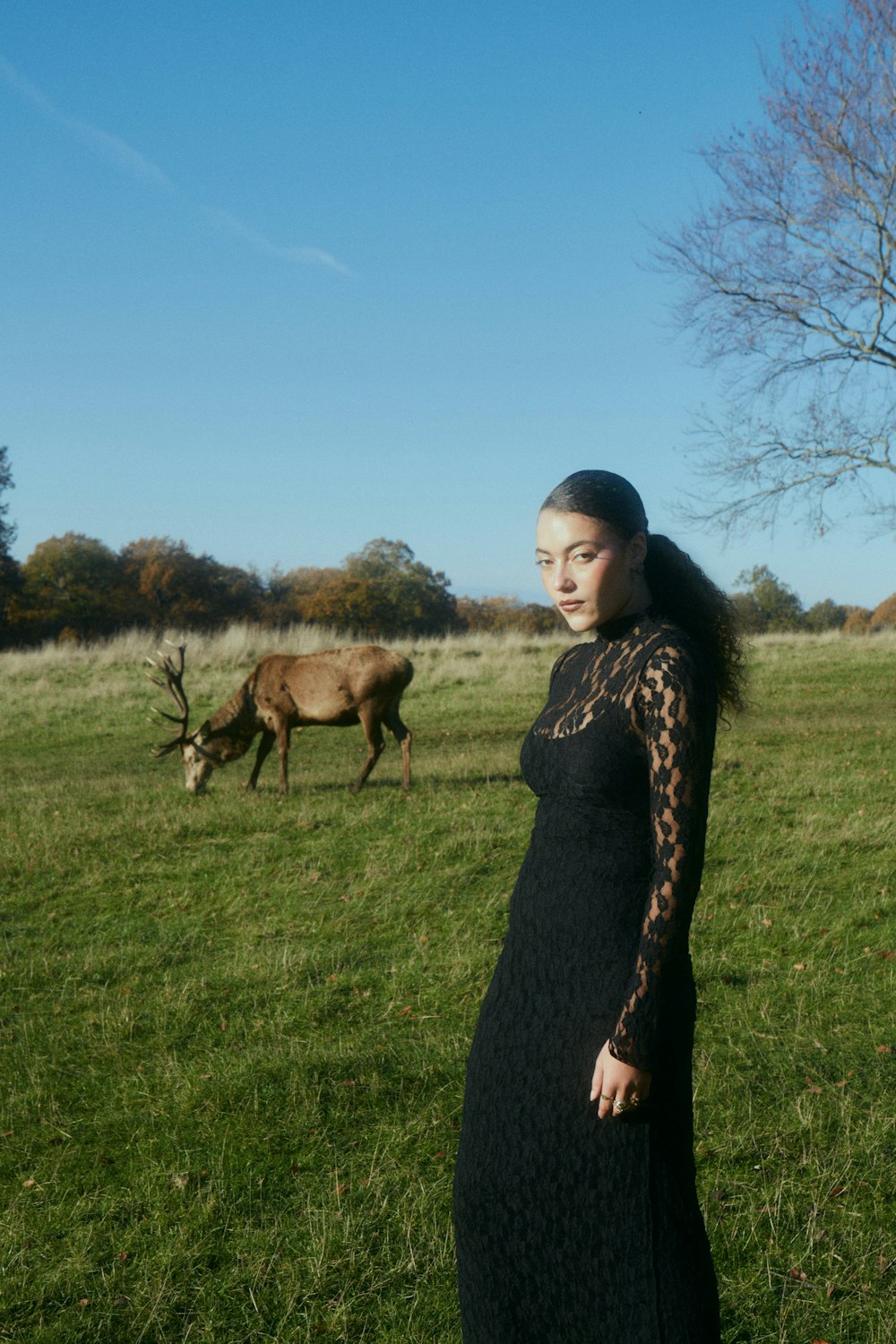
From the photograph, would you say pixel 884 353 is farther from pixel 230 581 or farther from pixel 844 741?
pixel 230 581

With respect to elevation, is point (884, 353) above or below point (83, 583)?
above

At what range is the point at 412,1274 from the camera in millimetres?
3752

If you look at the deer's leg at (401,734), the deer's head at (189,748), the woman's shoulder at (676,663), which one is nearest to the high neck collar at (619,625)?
the woman's shoulder at (676,663)

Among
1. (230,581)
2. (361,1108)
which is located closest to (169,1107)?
(361,1108)

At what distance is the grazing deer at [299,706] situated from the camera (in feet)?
42.1

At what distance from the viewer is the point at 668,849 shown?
2180 millimetres

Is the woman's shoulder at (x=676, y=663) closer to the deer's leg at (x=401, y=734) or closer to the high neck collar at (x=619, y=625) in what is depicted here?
the high neck collar at (x=619, y=625)

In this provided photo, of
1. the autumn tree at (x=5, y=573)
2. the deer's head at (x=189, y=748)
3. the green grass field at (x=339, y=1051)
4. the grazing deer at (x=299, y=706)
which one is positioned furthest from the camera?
the autumn tree at (x=5, y=573)

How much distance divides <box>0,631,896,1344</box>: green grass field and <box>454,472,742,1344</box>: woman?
1.45m

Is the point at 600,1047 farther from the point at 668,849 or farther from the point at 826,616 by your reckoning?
the point at 826,616

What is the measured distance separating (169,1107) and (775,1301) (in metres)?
3.00

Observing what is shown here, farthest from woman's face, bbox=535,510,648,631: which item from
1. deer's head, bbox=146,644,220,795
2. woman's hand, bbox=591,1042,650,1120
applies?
deer's head, bbox=146,644,220,795

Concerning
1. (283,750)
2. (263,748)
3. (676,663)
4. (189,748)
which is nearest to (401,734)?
(283,750)

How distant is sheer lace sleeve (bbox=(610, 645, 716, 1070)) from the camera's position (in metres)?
2.17
